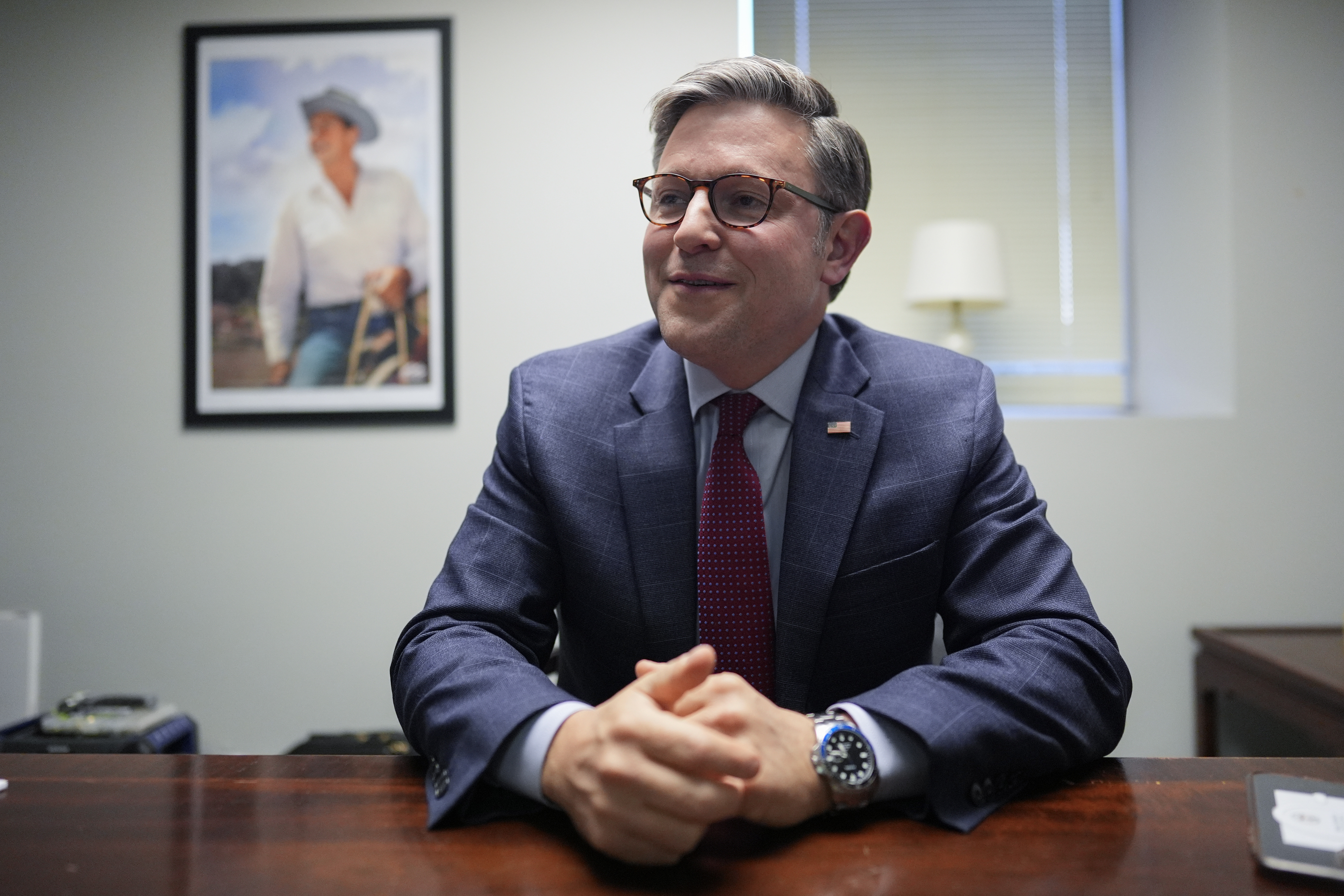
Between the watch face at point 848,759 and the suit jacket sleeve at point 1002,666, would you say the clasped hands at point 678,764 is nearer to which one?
the watch face at point 848,759

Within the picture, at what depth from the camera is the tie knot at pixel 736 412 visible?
1.35 metres

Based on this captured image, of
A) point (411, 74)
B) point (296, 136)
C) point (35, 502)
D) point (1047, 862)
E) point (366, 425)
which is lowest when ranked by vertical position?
point (1047, 862)

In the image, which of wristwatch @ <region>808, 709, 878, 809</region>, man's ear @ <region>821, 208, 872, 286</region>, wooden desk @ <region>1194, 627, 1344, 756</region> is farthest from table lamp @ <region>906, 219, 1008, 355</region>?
wristwatch @ <region>808, 709, 878, 809</region>

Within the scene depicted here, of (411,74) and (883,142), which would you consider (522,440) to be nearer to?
(411,74)

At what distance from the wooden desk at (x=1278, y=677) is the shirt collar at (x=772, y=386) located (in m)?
1.47

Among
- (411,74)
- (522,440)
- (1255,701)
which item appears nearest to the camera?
(522,440)

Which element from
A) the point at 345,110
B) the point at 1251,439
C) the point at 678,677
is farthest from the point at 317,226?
the point at 1251,439

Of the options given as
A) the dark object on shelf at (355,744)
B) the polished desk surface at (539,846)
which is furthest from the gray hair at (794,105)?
the dark object on shelf at (355,744)

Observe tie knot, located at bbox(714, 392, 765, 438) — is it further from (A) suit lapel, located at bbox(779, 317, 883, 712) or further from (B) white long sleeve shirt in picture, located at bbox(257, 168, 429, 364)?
(B) white long sleeve shirt in picture, located at bbox(257, 168, 429, 364)

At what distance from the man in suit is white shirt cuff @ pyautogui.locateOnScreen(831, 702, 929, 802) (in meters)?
A: 0.08

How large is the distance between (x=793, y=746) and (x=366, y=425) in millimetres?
2277

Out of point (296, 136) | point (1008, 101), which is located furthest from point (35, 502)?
point (1008, 101)

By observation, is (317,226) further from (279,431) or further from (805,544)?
(805,544)

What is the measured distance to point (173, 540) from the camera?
2.82 m
